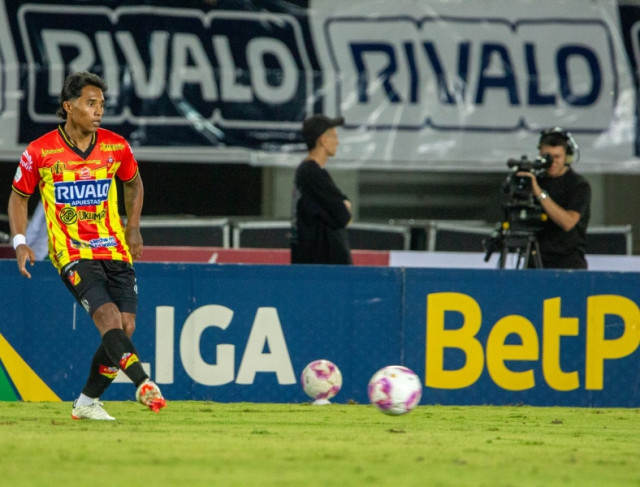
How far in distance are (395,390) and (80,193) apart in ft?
7.50

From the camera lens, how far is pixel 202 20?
42.2 feet

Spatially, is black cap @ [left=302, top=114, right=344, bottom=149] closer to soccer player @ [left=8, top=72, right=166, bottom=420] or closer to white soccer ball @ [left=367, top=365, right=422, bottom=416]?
white soccer ball @ [left=367, top=365, right=422, bottom=416]

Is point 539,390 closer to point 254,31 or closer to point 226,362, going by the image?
point 226,362

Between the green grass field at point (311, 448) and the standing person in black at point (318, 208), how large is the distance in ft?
5.09

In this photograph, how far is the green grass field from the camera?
5.12 metres

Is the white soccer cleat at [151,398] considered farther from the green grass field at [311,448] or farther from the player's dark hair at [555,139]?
the player's dark hair at [555,139]

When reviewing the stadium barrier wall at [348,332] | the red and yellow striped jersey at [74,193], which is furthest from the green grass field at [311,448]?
the red and yellow striped jersey at [74,193]

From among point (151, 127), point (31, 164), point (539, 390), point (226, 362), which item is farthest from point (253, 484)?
point (151, 127)

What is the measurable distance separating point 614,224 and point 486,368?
7.43 m

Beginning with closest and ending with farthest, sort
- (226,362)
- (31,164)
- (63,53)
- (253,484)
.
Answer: (253,484) → (31,164) → (226,362) → (63,53)

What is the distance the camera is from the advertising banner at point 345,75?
12617 mm

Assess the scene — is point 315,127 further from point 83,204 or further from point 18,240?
point 18,240

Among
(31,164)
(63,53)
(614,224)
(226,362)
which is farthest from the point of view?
(614,224)

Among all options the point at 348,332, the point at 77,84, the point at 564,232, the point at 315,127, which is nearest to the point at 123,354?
the point at 77,84
